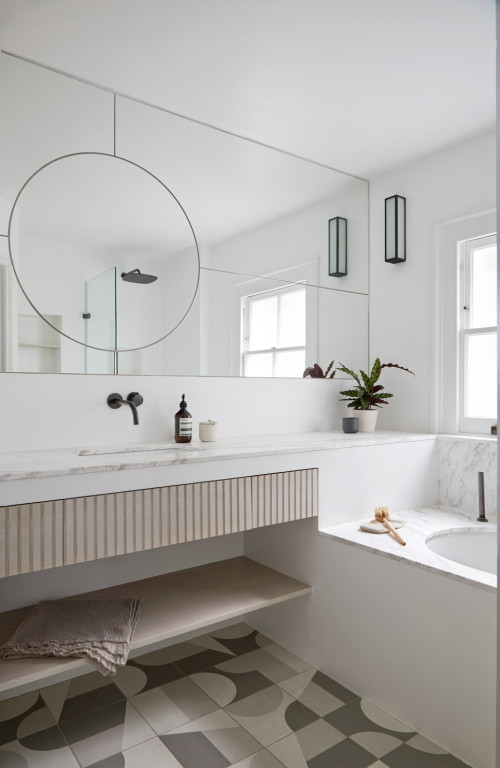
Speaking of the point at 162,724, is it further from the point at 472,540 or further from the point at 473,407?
the point at 473,407

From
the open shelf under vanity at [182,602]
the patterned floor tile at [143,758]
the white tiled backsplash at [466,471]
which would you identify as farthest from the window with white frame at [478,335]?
the patterned floor tile at [143,758]

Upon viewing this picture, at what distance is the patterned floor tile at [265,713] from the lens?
5.30 feet

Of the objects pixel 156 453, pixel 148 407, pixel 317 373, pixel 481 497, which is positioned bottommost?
pixel 481 497

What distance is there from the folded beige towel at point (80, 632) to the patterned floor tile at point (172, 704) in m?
0.26

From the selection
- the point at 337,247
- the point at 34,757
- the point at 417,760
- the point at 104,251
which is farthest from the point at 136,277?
the point at 417,760

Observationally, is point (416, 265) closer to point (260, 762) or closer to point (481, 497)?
point (481, 497)

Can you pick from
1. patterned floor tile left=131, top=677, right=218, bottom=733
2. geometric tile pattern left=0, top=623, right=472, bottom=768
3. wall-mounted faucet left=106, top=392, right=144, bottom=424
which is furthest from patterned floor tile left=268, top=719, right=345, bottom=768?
wall-mounted faucet left=106, top=392, right=144, bottom=424

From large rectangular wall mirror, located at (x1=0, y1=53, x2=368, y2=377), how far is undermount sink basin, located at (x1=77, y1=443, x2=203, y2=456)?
0.31 m

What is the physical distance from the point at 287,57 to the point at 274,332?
1.14 meters

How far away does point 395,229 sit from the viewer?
2.73 metres

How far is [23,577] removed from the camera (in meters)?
Answer: 1.81

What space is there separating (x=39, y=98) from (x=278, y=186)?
44.5 inches

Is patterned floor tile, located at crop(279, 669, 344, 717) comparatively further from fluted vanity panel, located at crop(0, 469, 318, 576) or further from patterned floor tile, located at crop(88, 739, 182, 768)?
fluted vanity panel, located at crop(0, 469, 318, 576)

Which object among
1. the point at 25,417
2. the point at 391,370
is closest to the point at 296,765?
the point at 25,417
